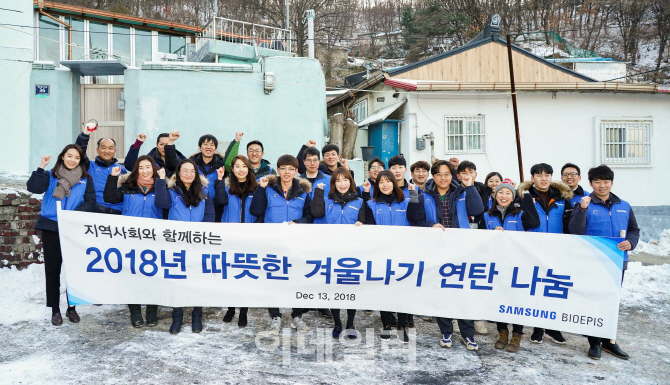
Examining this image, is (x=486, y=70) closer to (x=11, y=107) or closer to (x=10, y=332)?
(x=11, y=107)

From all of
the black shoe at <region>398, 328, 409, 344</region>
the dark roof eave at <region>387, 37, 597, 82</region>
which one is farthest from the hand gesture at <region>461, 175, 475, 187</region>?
the dark roof eave at <region>387, 37, 597, 82</region>

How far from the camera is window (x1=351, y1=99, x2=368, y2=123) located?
15.9m

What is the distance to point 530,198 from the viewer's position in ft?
14.4

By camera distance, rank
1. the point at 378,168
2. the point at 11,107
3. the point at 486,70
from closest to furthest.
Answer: the point at 378,168
the point at 11,107
the point at 486,70

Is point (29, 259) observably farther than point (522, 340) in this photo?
Yes

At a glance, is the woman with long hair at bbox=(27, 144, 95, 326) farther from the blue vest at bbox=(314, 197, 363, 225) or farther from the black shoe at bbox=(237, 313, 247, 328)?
the blue vest at bbox=(314, 197, 363, 225)

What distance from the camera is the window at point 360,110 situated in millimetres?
15939

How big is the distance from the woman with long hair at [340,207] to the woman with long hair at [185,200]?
1022mm

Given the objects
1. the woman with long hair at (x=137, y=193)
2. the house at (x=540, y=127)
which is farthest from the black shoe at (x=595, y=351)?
the house at (x=540, y=127)

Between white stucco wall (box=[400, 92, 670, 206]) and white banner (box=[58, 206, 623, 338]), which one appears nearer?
white banner (box=[58, 206, 623, 338])

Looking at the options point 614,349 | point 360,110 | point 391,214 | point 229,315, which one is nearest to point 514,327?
point 614,349

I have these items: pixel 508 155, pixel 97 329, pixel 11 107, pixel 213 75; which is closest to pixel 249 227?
pixel 97 329

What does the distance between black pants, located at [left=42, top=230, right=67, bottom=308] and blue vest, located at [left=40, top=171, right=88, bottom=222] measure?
0.61 feet

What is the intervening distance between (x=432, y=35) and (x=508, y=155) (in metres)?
22.5
